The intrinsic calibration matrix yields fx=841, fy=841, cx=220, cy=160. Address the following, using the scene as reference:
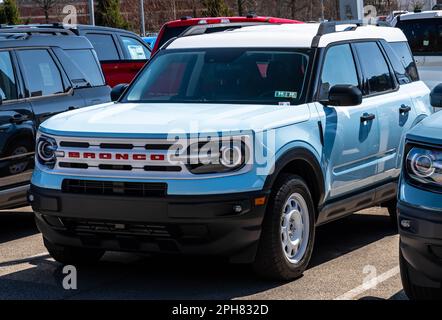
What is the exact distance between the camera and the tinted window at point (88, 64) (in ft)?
30.2

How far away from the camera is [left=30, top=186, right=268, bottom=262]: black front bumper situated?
18.3 ft

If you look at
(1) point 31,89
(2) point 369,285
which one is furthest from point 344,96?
(1) point 31,89

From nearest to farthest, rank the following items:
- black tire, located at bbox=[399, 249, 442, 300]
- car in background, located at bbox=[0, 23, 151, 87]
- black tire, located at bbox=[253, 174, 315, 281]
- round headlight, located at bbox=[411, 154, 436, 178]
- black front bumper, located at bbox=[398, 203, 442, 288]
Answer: black front bumper, located at bbox=[398, 203, 442, 288], round headlight, located at bbox=[411, 154, 436, 178], black tire, located at bbox=[399, 249, 442, 300], black tire, located at bbox=[253, 174, 315, 281], car in background, located at bbox=[0, 23, 151, 87]

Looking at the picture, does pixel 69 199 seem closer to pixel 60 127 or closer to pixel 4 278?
pixel 60 127

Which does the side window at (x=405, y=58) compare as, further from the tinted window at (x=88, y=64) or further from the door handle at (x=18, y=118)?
the door handle at (x=18, y=118)

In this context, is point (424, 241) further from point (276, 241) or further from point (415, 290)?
point (276, 241)

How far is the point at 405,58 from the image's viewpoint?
8406 mm

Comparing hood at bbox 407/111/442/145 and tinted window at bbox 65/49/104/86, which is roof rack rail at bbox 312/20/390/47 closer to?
hood at bbox 407/111/442/145

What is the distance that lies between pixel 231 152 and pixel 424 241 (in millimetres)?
1531

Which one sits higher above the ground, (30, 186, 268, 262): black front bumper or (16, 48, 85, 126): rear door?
(16, 48, 85, 126): rear door

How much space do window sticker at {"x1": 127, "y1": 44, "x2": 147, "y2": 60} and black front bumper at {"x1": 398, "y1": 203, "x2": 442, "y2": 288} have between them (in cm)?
899

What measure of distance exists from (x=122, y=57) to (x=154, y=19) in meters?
37.7

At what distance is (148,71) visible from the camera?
293 inches

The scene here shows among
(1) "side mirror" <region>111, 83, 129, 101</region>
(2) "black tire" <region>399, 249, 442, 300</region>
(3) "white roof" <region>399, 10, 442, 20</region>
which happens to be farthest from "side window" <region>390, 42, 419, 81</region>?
(3) "white roof" <region>399, 10, 442, 20</region>
